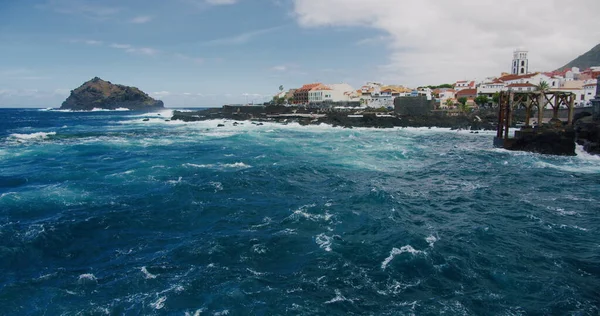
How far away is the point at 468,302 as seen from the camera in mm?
10906

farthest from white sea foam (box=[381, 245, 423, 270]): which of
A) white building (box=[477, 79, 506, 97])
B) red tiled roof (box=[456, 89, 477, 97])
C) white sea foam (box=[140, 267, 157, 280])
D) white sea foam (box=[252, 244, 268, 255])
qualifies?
red tiled roof (box=[456, 89, 477, 97])

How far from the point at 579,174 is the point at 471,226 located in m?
16.2

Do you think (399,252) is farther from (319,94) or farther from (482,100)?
(319,94)

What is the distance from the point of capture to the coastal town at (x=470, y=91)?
86.8m

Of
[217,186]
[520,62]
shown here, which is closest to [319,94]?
[520,62]

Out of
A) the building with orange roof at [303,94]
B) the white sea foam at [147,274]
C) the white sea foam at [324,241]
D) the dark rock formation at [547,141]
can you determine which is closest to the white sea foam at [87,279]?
the white sea foam at [147,274]

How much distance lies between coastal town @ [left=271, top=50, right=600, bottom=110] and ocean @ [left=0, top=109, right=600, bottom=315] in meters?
62.0

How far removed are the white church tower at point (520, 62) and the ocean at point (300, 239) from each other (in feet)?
386

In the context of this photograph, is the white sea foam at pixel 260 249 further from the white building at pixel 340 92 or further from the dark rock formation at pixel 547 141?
the white building at pixel 340 92

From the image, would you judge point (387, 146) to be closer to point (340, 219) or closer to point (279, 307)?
point (340, 219)

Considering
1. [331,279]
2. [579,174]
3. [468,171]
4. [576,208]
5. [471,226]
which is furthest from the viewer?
[468,171]

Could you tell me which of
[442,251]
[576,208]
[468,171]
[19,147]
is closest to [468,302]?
[442,251]

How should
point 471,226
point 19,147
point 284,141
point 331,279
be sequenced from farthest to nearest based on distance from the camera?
point 284,141
point 19,147
point 471,226
point 331,279

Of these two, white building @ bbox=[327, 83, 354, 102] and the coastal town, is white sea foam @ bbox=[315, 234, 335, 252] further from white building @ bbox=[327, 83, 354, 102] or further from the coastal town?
white building @ bbox=[327, 83, 354, 102]
